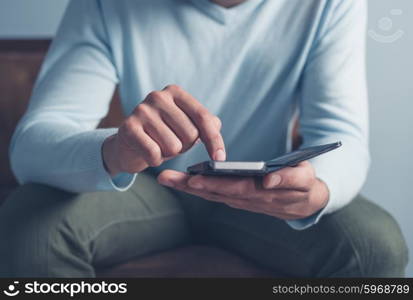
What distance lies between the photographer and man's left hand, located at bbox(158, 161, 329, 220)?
729 mm

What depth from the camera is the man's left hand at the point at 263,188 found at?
73cm

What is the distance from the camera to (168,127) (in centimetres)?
74

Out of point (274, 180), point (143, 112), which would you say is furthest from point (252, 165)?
point (143, 112)

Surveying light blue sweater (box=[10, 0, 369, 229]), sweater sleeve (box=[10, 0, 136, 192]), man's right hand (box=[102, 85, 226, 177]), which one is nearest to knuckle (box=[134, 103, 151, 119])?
man's right hand (box=[102, 85, 226, 177])

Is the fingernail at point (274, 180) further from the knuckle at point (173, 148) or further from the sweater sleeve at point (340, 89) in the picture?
the sweater sleeve at point (340, 89)

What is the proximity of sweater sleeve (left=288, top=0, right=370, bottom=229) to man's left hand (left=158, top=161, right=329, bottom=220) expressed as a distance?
0.15m

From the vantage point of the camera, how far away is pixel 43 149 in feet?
2.95

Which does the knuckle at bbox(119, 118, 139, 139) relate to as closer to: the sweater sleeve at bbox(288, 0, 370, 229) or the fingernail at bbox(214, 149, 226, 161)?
the fingernail at bbox(214, 149, 226, 161)

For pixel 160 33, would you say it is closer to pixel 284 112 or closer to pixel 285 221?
pixel 284 112

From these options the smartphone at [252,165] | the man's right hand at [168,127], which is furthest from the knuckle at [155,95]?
the smartphone at [252,165]

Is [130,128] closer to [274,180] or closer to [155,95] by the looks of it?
[155,95]

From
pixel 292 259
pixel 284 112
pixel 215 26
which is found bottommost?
pixel 292 259

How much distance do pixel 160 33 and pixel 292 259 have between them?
460mm

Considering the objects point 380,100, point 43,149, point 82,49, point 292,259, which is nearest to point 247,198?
point 292,259
